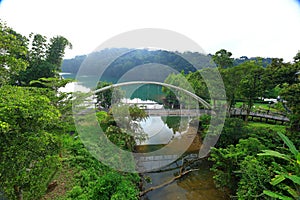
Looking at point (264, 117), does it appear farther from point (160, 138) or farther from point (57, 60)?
point (57, 60)

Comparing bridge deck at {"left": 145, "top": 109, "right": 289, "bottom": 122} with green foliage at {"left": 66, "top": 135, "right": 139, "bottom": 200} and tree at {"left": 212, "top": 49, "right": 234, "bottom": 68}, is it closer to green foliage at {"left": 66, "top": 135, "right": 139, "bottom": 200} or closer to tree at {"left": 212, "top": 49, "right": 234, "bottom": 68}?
tree at {"left": 212, "top": 49, "right": 234, "bottom": 68}

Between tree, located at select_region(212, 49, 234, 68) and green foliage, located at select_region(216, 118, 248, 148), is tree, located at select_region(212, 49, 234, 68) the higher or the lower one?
the higher one

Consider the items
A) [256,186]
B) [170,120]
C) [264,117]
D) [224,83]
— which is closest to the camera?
[256,186]

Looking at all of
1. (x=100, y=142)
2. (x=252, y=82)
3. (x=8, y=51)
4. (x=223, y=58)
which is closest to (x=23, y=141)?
(x=8, y=51)

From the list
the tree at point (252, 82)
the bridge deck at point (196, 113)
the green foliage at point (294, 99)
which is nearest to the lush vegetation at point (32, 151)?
the green foliage at point (294, 99)

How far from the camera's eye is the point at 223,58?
17094 mm

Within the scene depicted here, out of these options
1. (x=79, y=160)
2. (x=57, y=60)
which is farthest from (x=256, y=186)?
(x=57, y=60)

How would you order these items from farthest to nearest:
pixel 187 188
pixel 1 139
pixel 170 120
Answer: pixel 170 120 < pixel 187 188 < pixel 1 139

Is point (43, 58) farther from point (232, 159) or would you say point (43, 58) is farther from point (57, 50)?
point (232, 159)

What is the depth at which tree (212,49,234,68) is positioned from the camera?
56.1ft

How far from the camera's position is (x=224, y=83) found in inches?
549

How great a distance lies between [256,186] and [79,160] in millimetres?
5129

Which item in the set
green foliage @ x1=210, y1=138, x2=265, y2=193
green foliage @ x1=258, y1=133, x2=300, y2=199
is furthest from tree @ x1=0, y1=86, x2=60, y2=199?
green foliage @ x1=210, y1=138, x2=265, y2=193

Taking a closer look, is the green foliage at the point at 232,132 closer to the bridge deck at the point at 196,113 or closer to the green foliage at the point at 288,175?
the green foliage at the point at 288,175
